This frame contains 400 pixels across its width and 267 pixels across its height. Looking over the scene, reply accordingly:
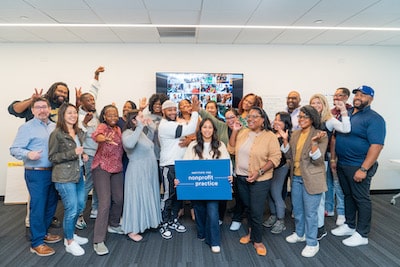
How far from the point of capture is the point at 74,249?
8.78 feet

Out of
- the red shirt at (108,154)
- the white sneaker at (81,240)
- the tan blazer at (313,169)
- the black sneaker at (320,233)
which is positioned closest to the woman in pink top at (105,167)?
the red shirt at (108,154)

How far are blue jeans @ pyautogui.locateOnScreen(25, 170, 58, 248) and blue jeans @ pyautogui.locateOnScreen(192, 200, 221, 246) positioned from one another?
156cm

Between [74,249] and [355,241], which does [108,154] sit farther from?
[355,241]

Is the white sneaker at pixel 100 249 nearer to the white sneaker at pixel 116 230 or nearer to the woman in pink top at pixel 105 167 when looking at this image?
the woman in pink top at pixel 105 167

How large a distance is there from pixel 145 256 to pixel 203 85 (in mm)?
3066

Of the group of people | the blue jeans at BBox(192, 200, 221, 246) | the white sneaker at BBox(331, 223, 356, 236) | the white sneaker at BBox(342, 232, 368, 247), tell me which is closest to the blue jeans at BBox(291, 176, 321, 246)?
the group of people

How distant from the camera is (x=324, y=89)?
192 inches

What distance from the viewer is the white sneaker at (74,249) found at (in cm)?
267

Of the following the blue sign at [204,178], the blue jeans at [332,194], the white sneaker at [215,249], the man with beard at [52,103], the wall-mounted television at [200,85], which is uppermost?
the wall-mounted television at [200,85]

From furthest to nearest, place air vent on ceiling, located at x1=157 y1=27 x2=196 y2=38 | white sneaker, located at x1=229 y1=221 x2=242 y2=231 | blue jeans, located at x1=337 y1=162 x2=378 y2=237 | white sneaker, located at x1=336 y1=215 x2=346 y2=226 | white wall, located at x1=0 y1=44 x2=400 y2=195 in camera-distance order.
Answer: white wall, located at x1=0 y1=44 x2=400 y2=195 → air vent on ceiling, located at x1=157 y1=27 x2=196 y2=38 → white sneaker, located at x1=336 y1=215 x2=346 y2=226 → white sneaker, located at x1=229 y1=221 x2=242 y2=231 → blue jeans, located at x1=337 y1=162 x2=378 y2=237

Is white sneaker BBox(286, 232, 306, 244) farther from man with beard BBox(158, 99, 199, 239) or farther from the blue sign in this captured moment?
man with beard BBox(158, 99, 199, 239)

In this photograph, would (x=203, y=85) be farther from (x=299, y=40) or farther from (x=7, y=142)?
(x=7, y=142)

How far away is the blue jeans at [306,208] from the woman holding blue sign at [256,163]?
1.20ft

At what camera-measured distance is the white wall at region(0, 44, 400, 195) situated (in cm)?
459
